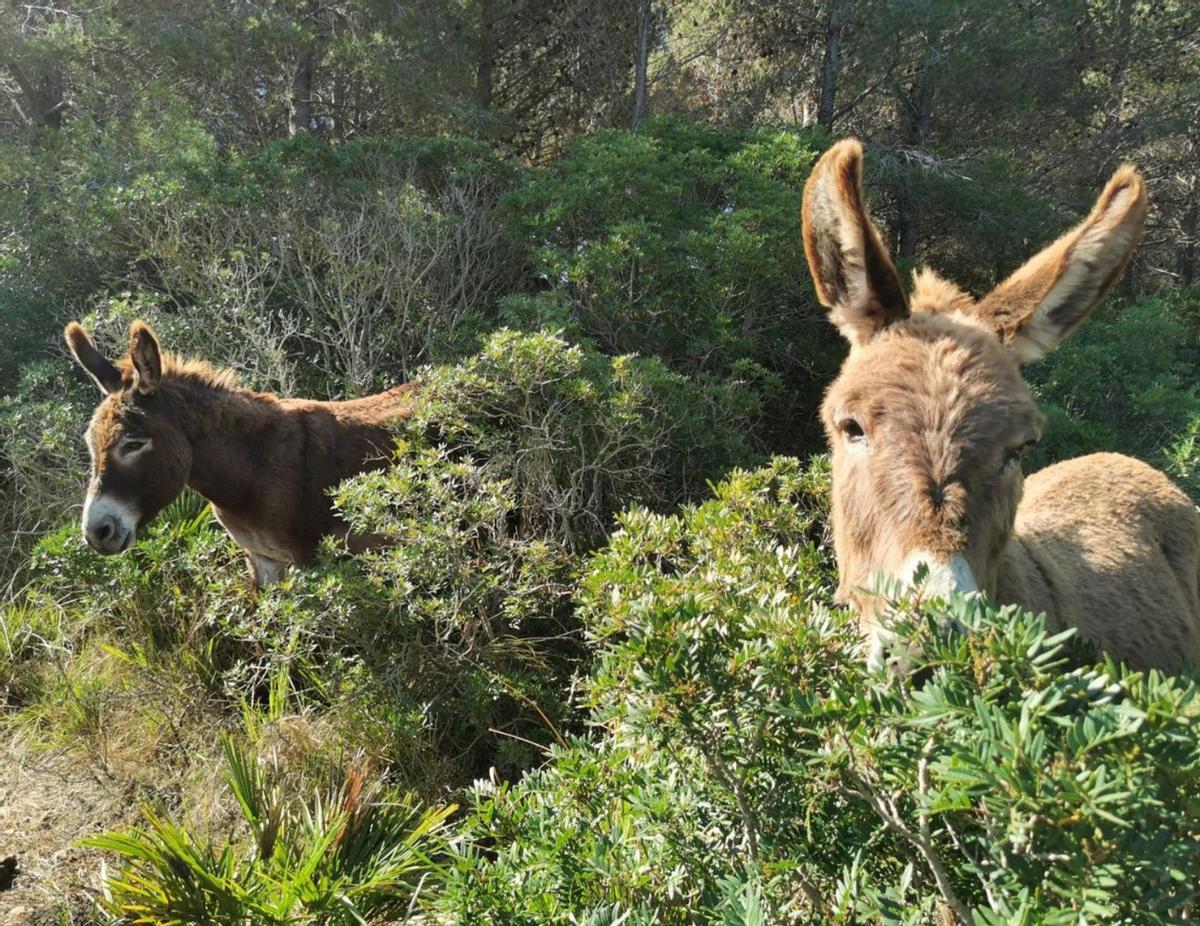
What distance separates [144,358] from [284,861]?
10.1 feet

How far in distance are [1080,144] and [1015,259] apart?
3.16 meters

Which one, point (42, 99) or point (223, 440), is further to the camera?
point (42, 99)

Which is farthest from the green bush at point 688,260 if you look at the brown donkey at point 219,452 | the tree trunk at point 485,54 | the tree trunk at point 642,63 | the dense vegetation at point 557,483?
the tree trunk at point 485,54

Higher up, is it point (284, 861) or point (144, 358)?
point (144, 358)

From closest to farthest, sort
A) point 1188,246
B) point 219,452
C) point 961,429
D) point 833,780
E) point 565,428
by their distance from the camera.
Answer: point 833,780, point 961,429, point 565,428, point 219,452, point 1188,246

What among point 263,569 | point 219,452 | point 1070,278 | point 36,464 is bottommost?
point 263,569

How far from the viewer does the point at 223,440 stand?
4.86m

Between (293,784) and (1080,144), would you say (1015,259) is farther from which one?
(293,784)

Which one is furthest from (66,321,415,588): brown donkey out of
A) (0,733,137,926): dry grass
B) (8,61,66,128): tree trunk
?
(8,61,66,128): tree trunk

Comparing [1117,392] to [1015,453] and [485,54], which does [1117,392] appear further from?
[485,54]

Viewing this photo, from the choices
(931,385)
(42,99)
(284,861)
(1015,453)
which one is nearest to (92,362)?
(284,861)

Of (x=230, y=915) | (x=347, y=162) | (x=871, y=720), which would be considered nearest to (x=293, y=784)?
(x=230, y=915)

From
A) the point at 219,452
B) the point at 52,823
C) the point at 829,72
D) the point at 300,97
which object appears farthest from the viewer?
the point at 300,97

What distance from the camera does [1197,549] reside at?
335 cm
